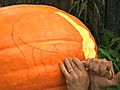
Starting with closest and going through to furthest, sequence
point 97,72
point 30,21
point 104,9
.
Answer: point 97,72 < point 30,21 < point 104,9

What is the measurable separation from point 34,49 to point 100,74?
1.22ft

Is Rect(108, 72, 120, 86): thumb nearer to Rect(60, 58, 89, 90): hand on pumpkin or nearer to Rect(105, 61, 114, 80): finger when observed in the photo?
Rect(105, 61, 114, 80): finger

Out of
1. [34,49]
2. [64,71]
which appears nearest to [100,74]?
[64,71]

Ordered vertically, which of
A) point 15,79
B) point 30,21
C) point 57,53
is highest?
point 30,21

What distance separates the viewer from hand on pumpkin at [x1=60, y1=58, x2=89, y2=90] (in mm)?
1845

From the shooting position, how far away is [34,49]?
1.85 meters

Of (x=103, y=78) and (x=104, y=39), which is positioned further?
(x=104, y=39)

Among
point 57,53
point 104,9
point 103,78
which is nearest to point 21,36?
point 57,53

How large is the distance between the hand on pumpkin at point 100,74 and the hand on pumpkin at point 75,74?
0.04 meters

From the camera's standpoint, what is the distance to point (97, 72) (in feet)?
5.87

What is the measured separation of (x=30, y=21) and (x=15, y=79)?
1.09 ft

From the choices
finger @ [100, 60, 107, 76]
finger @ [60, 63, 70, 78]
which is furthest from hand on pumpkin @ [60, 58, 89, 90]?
finger @ [100, 60, 107, 76]

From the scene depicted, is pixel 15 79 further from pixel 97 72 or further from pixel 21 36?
pixel 97 72

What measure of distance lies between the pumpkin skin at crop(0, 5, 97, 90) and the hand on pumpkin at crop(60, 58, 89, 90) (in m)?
0.04
